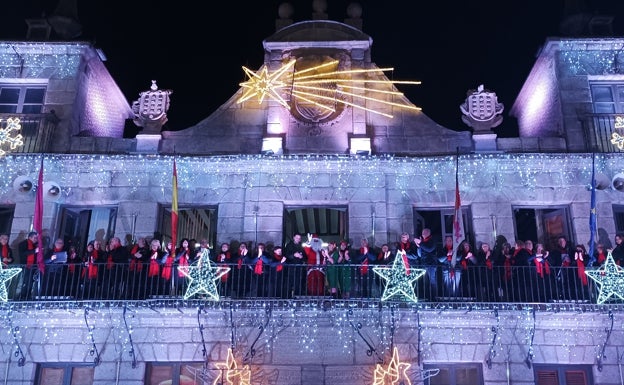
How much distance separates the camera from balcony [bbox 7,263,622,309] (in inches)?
667

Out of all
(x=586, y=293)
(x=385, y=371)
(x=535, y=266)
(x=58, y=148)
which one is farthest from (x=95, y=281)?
(x=586, y=293)

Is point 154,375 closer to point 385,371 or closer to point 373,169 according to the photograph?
point 385,371

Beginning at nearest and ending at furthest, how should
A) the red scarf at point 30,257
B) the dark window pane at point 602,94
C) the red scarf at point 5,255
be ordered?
the red scarf at point 30,257
the red scarf at point 5,255
the dark window pane at point 602,94

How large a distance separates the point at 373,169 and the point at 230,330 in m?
5.69

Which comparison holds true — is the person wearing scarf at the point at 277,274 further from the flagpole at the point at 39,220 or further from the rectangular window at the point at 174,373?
the flagpole at the point at 39,220

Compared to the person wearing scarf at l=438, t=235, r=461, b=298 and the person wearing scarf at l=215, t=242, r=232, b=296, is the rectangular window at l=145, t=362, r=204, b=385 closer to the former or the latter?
the person wearing scarf at l=215, t=242, r=232, b=296

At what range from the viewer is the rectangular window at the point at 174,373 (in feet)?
55.1

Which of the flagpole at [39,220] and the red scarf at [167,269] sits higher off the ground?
the flagpole at [39,220]

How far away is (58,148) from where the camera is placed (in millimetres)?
19578

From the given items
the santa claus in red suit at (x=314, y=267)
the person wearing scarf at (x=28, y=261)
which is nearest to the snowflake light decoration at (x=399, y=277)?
the santa claus in red suit at (x=314, y=267)

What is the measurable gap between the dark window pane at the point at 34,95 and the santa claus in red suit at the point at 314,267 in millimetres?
9157

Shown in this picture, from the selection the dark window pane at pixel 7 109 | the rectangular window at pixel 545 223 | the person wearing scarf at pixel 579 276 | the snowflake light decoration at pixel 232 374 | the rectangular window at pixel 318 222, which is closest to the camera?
the snowflake light decoration at pixel 232 374

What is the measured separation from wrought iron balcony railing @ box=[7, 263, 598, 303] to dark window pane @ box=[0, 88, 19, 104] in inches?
225

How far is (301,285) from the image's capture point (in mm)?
17219
